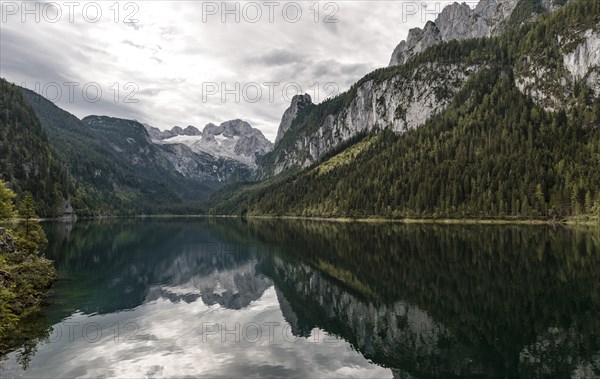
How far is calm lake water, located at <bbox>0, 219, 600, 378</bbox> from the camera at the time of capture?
2723cm

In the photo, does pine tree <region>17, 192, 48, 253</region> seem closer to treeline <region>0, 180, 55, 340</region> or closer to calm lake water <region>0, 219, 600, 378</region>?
treeline <region>0, 180, 55, 340</region>

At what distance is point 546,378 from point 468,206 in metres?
171

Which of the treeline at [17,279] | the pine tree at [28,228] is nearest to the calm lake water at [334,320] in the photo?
the treeline at [17,279]

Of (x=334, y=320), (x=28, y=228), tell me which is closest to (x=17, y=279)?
(x=334, y=320)

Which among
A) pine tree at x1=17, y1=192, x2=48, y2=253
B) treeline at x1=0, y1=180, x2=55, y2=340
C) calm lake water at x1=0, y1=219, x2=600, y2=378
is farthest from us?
pine tree at x1=17, y1=192, x2=48, y2=253

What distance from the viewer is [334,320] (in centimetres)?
4031

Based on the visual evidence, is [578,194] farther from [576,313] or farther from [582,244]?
[576,313]

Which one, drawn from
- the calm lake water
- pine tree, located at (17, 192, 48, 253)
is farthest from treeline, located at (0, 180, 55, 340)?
the calm lake water

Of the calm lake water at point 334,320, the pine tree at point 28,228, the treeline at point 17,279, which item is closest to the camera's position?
the calm lake water at point 334,320

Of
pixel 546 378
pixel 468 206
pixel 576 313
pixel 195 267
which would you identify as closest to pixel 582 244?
pixel 576 313

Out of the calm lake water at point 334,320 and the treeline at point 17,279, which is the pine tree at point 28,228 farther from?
the calm lake water at point 334,320

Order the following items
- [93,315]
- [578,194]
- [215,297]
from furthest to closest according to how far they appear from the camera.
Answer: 1. [578,194]
2. [215,297]
3. [93,315]

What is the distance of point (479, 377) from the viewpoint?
2469 cm

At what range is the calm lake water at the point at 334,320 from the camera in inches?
1072
